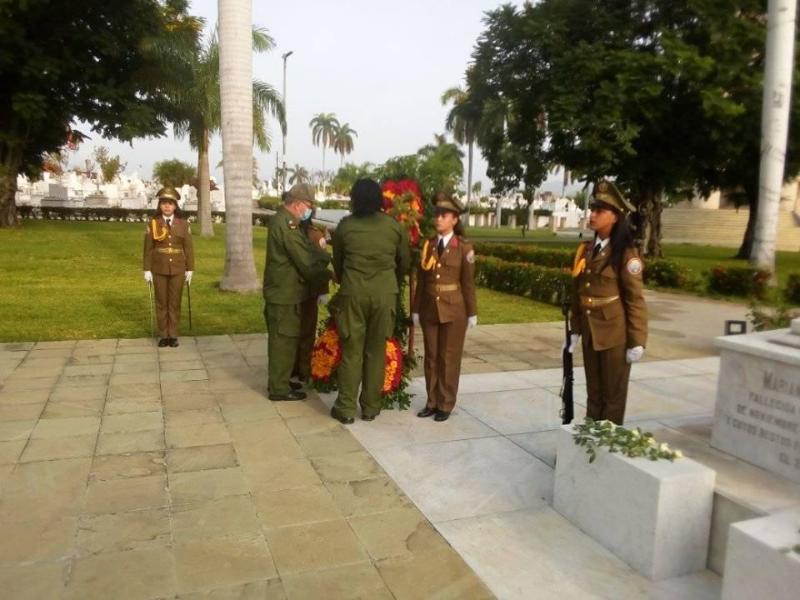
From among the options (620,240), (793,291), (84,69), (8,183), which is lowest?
(793,291)

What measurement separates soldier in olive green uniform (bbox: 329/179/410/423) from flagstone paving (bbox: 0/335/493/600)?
0.51 metres

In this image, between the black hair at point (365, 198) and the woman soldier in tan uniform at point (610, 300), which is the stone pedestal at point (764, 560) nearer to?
the woman soldier in tan uniform at point (610, 300)

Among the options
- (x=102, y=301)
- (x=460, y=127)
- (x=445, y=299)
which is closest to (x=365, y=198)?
(x=445, y=299)

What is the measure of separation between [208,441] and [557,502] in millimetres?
2526

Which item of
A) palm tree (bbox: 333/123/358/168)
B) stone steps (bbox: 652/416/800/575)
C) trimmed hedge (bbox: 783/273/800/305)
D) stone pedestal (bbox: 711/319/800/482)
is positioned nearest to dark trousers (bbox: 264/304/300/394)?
stone steps (bbox: 652/416/800/575)

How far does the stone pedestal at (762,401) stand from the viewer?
343 cm

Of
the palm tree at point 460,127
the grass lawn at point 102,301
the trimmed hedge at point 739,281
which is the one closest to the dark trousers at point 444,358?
the grass lawn at point 102,301

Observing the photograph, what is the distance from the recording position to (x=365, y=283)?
196 inches

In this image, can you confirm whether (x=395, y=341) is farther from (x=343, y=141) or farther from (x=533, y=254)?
(x=343, y=141)

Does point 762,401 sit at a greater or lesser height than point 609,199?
lesser

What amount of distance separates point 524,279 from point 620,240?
937 cm

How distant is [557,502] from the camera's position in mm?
3783

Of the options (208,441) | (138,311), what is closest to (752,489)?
(208,441)

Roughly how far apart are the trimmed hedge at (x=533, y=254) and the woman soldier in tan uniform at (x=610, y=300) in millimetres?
10625
